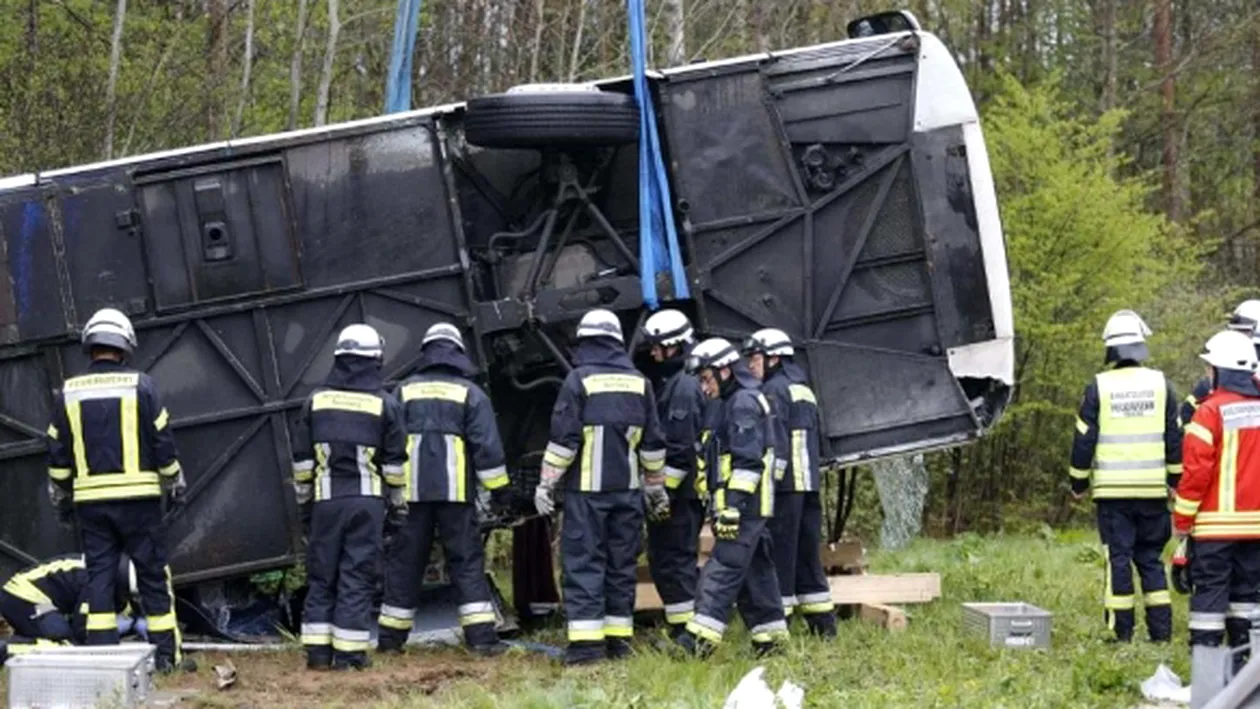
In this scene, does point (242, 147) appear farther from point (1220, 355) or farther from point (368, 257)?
point (1220, 355)

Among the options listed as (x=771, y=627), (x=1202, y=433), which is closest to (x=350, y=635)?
(x=771, y=627)

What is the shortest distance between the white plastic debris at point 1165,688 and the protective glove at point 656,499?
2.95m

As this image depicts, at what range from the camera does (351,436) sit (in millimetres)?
10000

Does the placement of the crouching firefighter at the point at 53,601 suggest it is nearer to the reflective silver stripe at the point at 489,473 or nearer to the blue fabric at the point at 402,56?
the reflective silver stripe at the point at 489,473

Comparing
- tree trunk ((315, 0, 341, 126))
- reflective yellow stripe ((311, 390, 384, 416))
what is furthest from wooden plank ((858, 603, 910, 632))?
tree trunk ((315, 0, 341, 126))

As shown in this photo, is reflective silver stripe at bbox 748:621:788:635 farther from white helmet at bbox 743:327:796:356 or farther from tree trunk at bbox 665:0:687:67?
tree trunk at bbox 665:0:687:67

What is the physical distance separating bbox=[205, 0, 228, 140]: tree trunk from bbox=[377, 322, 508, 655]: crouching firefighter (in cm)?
663

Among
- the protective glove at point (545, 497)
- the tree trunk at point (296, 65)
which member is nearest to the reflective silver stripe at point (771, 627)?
the protective glove at point (545, 497)

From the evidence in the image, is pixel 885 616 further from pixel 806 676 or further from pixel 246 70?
pixel 246 70

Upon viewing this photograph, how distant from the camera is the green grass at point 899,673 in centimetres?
844

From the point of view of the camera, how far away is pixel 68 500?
989 centimetres

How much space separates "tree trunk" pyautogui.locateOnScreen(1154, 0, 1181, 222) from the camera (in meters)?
30.6

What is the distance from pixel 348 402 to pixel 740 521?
88.0 inches

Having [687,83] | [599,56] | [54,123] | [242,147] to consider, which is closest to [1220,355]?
[687,83]
